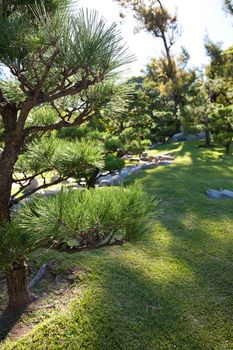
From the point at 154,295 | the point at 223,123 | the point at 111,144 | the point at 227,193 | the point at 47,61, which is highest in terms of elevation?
the point at 47,61

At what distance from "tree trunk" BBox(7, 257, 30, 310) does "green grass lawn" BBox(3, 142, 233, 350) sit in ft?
0.52

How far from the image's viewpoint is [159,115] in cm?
1228

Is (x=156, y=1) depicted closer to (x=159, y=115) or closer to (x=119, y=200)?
(x=159, y=115)

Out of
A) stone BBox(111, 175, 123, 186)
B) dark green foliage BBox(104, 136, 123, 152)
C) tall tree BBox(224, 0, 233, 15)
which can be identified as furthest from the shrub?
tall tree BBox(224, 0, 233, 15)

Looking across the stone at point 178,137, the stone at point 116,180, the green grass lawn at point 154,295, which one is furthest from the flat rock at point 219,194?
the stone at point 178,137

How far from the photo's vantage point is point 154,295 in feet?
6.52

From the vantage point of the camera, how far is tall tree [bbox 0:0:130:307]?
3.54 ft

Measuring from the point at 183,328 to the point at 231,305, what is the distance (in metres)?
0.38

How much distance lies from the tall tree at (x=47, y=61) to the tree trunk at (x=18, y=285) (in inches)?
1.9

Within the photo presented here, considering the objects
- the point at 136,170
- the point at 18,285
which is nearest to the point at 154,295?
the point at 18,285

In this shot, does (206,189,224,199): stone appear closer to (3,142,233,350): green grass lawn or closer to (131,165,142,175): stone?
(3,142,233,350): green grass lawn

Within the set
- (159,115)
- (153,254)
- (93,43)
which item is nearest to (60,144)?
(93,43)

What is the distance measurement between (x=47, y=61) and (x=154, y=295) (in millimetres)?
1478

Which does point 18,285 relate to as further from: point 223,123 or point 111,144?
point 223,123
